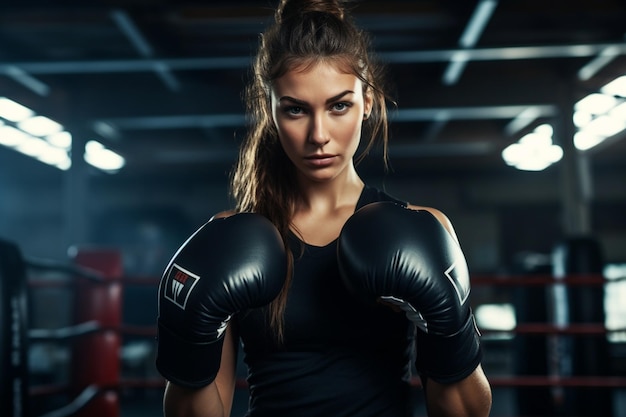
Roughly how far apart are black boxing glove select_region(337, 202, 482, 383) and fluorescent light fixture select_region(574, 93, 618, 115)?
16.4ft

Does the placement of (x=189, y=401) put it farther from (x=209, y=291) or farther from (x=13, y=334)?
(x=13, y=334)

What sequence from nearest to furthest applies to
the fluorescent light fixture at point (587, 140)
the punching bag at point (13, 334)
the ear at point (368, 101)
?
1. the ear at point (368, 101)
2. the punching bag at point (13, 334)
3. the fluorescent light fixture at point (587, 140)

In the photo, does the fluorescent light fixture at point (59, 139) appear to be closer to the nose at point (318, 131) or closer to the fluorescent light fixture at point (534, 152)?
the fluorescent light fixture at point (534, 152)

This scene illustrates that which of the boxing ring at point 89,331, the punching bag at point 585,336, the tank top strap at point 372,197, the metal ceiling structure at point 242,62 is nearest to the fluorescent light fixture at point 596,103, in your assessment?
the metal ceiling structure at point 242,62

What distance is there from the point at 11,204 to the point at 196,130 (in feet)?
13.7

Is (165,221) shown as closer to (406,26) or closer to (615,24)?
(406,26)

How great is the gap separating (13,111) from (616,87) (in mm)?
4772

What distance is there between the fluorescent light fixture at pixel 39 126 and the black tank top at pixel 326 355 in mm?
5229

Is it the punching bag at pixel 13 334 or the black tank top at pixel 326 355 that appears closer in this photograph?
the black tank top at pixel 326 355

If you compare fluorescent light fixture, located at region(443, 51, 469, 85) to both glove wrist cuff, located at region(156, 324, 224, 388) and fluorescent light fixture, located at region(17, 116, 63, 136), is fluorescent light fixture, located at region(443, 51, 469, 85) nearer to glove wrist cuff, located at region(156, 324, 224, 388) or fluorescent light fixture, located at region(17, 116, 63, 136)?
fluorescent light fixture, located at region(17, 116, 63, 136)

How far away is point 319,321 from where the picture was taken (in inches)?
45.9

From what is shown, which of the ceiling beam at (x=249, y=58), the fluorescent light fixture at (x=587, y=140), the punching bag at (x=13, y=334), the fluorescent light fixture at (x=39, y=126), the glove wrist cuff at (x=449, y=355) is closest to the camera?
the glove wrist cuff at (x=449, y=355)

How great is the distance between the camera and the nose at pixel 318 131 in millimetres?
1129

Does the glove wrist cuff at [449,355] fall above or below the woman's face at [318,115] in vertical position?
below
